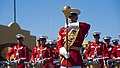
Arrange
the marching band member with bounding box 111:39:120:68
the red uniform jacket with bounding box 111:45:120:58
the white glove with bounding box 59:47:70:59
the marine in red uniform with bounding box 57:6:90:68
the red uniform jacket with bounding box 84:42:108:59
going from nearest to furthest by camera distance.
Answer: the white glove with bounding box 59:47:70:59 → the marine in red uniform with bounding box 57:6:90:68 → the red uniform jacket with bounding box 84:42:108:59 → the marching band member with bounding box 111:39:120:68 → the red uniform jacket with bounding box 111:45:120:58

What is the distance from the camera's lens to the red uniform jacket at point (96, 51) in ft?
42.1

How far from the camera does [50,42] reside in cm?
1534

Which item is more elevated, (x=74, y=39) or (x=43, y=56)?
(x=74, y=39)

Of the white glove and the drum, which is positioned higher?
the white glove

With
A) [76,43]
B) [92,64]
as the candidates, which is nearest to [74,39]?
[76,43]

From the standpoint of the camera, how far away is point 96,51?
13.0m

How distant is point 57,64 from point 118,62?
9.20 ft

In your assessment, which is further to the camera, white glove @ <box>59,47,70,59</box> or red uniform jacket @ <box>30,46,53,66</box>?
red uniform jacket @ <box>30,46,53,66</box>

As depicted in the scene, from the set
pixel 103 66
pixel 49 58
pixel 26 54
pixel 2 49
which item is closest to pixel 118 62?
pixel 103 66

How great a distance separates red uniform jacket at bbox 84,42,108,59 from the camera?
12.8 m

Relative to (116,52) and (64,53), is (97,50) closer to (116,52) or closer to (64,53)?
(116,52)

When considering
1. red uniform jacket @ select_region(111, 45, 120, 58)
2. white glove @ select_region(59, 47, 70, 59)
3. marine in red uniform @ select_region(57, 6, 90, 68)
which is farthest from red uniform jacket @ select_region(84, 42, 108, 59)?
white glove @ select_region(59, 47, 70, 59)

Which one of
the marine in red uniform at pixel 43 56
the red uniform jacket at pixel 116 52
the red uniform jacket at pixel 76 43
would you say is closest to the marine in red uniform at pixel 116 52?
the red uniform jacket at pixel 116 52

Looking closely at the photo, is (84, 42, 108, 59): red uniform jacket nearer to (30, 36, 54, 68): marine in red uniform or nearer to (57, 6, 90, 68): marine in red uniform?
(30, 36, 54, 68): marine in red uniform
